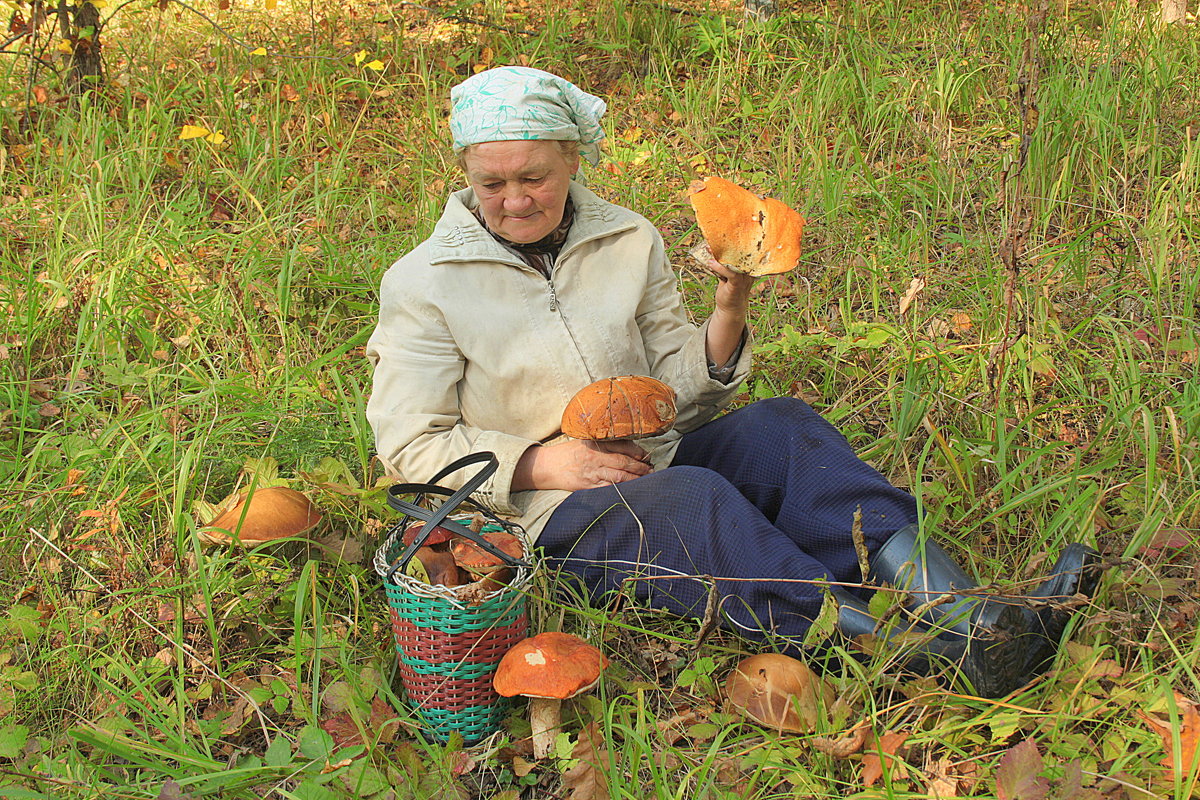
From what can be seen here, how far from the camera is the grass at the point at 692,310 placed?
204 centimetres

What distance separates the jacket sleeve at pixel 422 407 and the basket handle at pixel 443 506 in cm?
11

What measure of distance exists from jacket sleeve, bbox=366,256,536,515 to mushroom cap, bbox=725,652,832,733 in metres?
0.76

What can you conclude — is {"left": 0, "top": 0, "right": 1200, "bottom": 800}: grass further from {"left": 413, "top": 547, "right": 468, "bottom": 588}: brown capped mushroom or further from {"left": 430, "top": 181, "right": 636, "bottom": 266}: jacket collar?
{"left": 430, "top": 181, "right": 636, "bottom": 266}: jacket collar

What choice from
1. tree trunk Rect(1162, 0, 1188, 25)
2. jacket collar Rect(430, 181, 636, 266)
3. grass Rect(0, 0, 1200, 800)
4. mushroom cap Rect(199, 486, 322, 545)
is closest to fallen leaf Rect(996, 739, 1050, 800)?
grass Rect(0, 0, 1200, 800)

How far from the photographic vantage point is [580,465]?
7.88 ft

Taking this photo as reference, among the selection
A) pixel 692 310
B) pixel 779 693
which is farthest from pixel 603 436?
pixel 692 310

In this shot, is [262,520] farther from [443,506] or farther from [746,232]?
[746,232]

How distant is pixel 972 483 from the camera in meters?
2.66

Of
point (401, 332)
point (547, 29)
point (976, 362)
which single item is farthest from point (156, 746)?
point (547, 29)

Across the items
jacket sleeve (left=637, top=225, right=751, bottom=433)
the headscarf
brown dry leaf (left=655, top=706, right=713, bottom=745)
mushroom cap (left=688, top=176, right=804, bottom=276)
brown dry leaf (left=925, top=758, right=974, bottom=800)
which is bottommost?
brown dry leaf (left=655, top=706, right=713, bottom=745)

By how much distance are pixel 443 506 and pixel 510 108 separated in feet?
3.10

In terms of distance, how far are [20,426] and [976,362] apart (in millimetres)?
3240

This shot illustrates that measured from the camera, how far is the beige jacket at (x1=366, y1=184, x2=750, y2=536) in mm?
2426

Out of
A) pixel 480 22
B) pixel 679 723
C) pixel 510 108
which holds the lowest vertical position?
pixel 679 723
